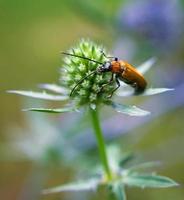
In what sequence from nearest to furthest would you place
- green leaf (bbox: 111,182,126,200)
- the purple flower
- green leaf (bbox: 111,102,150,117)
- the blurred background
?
green leaf (bbox: 111,102,150,117) < green leaf (bbox: 111,182,126,200) < the blurred background < the purple flower

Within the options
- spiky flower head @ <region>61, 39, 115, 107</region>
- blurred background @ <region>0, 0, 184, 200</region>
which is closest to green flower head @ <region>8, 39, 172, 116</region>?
spiky flower head @ <region>61, 39, 115, 107</region>

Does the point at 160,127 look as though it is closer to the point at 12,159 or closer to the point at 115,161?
the point at 12,159

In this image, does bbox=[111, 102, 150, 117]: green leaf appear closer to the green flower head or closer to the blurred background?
the green flower head

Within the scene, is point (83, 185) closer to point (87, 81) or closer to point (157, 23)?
point (87, 81)

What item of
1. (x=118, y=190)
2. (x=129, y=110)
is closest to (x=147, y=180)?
(x=118, y=190)

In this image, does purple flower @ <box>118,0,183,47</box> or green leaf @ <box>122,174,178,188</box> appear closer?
green leaf @ <box>122,174,178,188</box>
